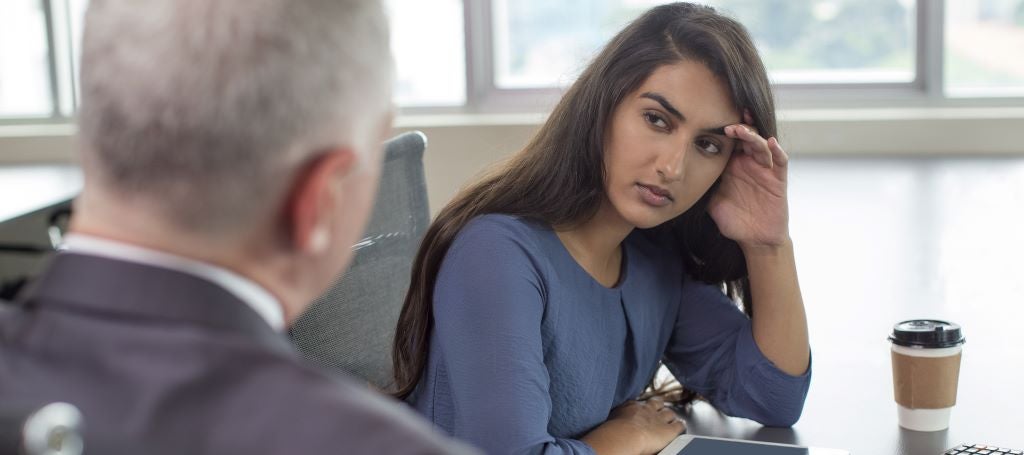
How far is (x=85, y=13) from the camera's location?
2.28 feet

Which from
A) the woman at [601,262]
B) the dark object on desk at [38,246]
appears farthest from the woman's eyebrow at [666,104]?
the dark object on desk at [38,246]

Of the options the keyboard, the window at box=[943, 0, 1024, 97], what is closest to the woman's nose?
the keyboard

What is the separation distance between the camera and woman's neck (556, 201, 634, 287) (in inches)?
63.9

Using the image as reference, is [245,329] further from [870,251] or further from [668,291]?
[870,251]

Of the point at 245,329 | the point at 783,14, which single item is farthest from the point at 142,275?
the point at 783,14

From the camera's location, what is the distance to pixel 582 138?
62.3 inches

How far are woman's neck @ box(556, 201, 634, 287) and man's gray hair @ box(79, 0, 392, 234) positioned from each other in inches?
37.5

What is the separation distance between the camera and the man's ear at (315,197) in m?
0.68

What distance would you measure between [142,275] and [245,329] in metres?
0.06

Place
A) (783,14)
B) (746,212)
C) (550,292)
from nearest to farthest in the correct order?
(550,292) < (746,212) < (783,14)

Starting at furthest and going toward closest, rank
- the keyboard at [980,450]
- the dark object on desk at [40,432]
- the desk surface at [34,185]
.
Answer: the desk surface at [34,185], the keyboard at [980,450], the dark object on desk at [40,432]

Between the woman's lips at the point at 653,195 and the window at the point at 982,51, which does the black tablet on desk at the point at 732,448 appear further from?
the window at the point at 982,51

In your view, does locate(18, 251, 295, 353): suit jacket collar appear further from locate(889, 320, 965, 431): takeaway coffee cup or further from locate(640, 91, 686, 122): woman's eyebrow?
locate(889, 320, 965, 431): takeaway coffee cup

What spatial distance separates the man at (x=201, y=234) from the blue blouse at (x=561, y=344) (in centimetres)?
76
